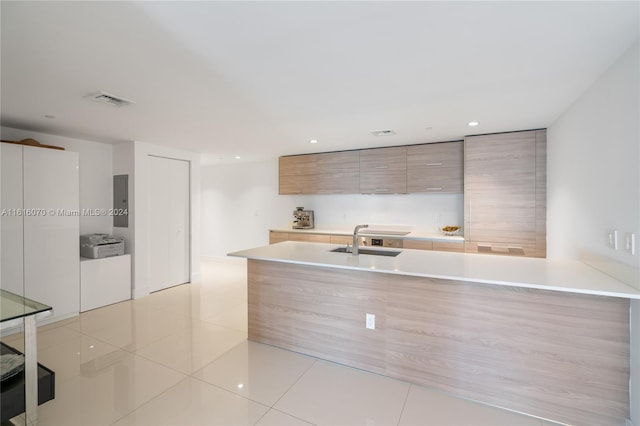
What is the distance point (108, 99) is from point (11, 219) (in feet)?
6.28

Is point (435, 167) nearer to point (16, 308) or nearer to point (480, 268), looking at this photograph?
point (480, 268)

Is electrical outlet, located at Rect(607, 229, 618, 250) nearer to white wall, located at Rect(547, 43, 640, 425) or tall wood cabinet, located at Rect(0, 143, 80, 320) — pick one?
white wall, located at Rect(547, 43, 640, 425)

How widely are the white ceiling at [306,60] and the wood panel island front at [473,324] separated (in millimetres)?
1383

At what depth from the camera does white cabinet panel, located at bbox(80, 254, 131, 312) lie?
3.73 meters

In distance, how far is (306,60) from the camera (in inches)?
73.7

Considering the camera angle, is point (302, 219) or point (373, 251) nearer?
point (373, 251)

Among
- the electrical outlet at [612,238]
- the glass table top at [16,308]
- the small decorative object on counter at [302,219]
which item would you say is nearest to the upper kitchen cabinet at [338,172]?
the small decorative object on counter at [302,219]

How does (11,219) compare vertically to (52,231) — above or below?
above

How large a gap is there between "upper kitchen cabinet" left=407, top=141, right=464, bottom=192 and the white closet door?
3.71 metres

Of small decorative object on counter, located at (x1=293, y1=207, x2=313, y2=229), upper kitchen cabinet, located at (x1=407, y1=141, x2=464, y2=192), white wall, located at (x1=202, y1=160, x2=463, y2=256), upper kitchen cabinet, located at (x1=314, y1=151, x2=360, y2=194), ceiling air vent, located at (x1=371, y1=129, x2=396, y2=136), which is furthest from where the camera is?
small decorative object on counter, located at (x1=293, y1=207, x2=313, y2=229)

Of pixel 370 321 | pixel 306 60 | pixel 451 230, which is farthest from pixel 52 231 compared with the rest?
pixel 451 230

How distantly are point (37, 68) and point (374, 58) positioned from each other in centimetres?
223

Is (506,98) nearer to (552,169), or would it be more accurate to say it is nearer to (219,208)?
(552,169)

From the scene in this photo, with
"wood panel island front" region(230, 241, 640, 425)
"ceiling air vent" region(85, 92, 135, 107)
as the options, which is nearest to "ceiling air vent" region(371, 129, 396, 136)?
"wood panel island front" region(230, 241, 640, 425)
